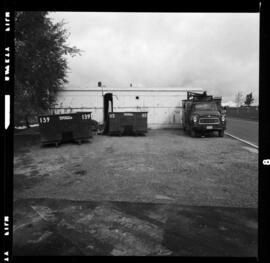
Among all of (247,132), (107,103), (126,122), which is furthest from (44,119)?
(247,132)

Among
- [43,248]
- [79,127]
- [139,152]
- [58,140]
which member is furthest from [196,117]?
[43,248]

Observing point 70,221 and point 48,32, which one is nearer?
point 70,221

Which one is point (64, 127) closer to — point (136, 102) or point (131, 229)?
point (131, 229)

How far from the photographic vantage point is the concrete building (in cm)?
1798

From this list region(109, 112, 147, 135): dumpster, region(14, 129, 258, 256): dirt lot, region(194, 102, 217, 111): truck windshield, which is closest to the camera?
region(14, 129, 258, 256): dirt lot

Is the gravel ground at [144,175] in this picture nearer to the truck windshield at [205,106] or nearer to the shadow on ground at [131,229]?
the shadow on ground at [131,229]

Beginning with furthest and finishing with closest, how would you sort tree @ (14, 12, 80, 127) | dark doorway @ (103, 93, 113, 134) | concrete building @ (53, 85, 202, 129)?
dark doorway @ (103, 93, 113, 134) → concrete building @ (53, 85, 202, 129) → tree @ (14, 12, 80, 127)

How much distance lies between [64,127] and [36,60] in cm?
446

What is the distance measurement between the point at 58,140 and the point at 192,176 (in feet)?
25.3

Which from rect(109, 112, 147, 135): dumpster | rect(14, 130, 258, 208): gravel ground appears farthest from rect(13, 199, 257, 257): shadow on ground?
rect(109, 112, 147, 135): dumpster

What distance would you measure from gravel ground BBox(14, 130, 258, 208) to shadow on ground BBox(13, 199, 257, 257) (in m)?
0.42

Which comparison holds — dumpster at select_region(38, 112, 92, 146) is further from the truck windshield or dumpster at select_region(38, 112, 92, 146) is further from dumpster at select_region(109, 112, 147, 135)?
the truck windshield
